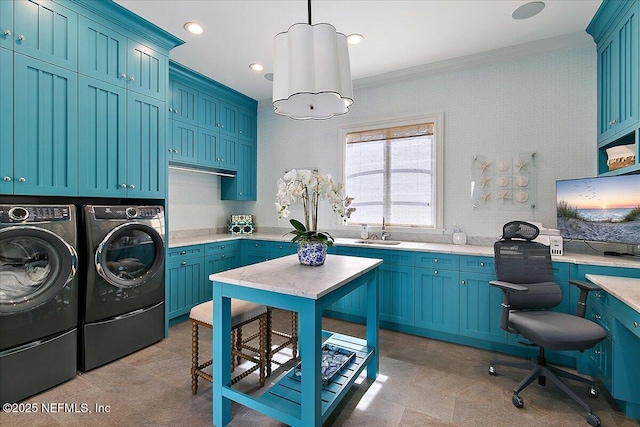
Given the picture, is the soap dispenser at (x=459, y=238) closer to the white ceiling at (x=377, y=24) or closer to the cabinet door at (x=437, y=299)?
the cabinet door at (x=437, y=299)

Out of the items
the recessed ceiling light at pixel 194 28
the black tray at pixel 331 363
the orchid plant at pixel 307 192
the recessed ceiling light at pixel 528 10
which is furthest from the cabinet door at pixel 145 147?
the recessed ceiling light at pixel 528 10

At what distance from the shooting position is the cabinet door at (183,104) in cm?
360

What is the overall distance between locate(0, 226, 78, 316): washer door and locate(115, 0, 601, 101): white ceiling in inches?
75.6

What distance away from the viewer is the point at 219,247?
13.0 ft

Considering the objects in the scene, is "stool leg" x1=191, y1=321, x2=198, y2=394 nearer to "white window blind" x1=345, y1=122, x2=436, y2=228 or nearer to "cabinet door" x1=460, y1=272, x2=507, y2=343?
"cabinet door" x1=460, y1=272, x2=507, y2=343

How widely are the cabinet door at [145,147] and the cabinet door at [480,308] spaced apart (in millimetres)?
3087

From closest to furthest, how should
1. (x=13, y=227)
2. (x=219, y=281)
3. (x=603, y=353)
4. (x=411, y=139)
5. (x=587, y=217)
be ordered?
(x=219, y=281) < (x=13, y=227) < (x=603, y=353) < (x=587, y=217) < (x=411, y=139)

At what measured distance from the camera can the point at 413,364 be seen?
2641 mm

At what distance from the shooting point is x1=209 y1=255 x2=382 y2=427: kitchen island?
5.20 feet

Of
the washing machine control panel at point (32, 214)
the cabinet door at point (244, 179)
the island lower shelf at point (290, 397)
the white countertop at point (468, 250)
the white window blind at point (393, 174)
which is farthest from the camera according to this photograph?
the cabinet door at point (244, 179)

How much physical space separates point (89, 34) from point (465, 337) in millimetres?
4190

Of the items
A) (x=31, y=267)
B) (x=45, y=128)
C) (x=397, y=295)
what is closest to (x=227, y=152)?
(x=45, y=128)

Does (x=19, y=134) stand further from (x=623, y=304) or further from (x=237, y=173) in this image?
(x=623, y=304)

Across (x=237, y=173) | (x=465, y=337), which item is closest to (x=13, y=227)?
(x=237, y=173)
